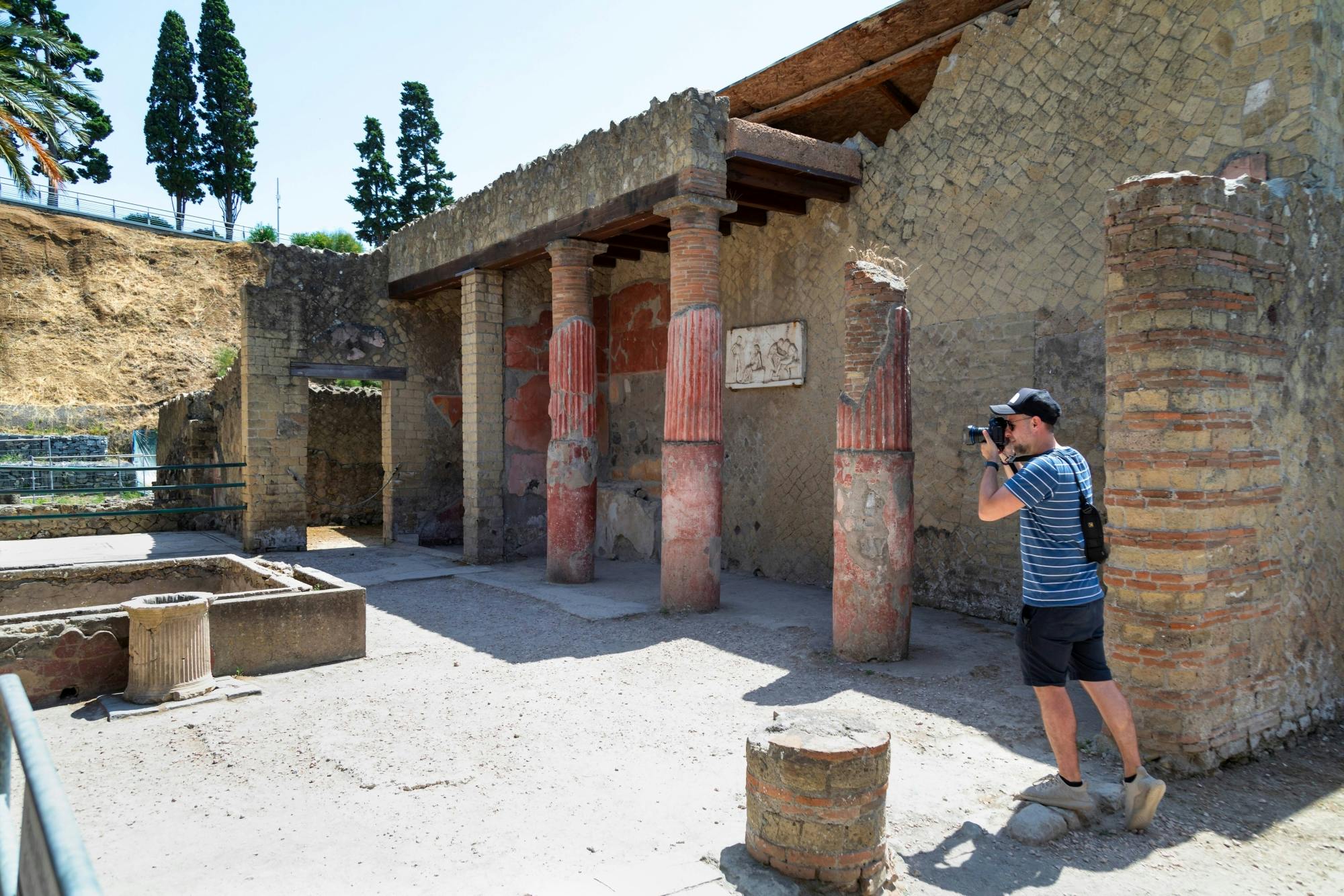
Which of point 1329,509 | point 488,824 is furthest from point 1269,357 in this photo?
point 488,824

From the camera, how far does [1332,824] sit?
139 inches

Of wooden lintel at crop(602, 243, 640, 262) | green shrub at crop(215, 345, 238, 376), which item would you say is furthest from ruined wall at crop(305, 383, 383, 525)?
green shrub at crop(215, 345, 238, 376)

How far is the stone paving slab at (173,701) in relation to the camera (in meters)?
4.77


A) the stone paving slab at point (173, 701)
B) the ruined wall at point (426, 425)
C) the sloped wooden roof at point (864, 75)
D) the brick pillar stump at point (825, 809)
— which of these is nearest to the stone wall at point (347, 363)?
the ruined wall at point (426, 425)

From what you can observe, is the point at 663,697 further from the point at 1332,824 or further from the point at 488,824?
the point at 1332,824

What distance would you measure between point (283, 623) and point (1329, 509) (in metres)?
6.09

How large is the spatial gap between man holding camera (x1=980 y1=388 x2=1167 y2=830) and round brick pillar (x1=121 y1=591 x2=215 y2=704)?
4.34 m

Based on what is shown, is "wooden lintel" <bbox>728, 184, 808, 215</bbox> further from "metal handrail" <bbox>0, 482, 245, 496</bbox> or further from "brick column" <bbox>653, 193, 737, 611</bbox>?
"metal handrail" <bbox>0, 482, 245, 496</bbox>

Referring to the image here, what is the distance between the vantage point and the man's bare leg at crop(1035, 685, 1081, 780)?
11.2 feet

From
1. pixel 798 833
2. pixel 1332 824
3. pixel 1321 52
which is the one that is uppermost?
pixel 1321 52

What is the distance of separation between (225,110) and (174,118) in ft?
5.46

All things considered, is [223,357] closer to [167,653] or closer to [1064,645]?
[167,653]

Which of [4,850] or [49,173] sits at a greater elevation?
[49,173]

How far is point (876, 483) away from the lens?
591 cm
